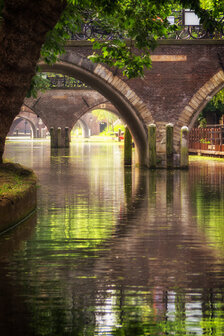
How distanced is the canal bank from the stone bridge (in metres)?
12.4

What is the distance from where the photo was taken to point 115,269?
22.3 feet

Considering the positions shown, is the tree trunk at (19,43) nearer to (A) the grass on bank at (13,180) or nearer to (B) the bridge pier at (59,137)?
(A) the grass on bank at (13,180)

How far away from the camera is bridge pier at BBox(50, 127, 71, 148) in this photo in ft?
167

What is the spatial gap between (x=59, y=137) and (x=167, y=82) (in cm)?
2583

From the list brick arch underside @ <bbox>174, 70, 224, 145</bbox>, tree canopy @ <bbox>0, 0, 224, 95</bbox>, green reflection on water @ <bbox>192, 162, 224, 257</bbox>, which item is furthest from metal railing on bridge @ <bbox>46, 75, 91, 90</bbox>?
tree canopy @ <bbox>0, 0, 224, 95</bbox>

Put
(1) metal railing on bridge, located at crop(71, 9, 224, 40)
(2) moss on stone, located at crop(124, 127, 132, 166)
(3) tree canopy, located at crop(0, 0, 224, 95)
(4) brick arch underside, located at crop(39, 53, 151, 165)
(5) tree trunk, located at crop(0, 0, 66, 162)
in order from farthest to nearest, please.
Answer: (1) metal railing on bridge, located at crop(71, 9, 224, 40) → (4) brick arch underside, located at crop(39, 53, 151, 165) → (2) moss on stone, located at crop(124, 127, 132, 166) → (3) tree canopy, located at crop(0, 0, 224, 95) → (5) tree trunk, located at crop(0, 0, 66, 162)

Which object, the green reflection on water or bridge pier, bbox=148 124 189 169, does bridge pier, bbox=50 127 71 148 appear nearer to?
bridge pier, bbox=148 124 189 169

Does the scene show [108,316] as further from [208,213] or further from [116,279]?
[208,213]

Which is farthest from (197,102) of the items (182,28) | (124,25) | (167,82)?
(124,25)

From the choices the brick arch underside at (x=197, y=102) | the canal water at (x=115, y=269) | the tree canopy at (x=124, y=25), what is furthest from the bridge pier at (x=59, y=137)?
the canal water at (x=115, y=269)

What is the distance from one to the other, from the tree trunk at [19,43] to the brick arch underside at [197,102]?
45.2 ft

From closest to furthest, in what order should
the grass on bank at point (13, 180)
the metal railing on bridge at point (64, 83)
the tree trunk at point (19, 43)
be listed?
the grass on bank at point (13, 180), the tree trunk at point (19, 43), the metal railing on bridge at point (64, 83)

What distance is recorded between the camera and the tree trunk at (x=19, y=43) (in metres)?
10.9

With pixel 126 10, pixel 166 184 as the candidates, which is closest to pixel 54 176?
pixel 166 184
